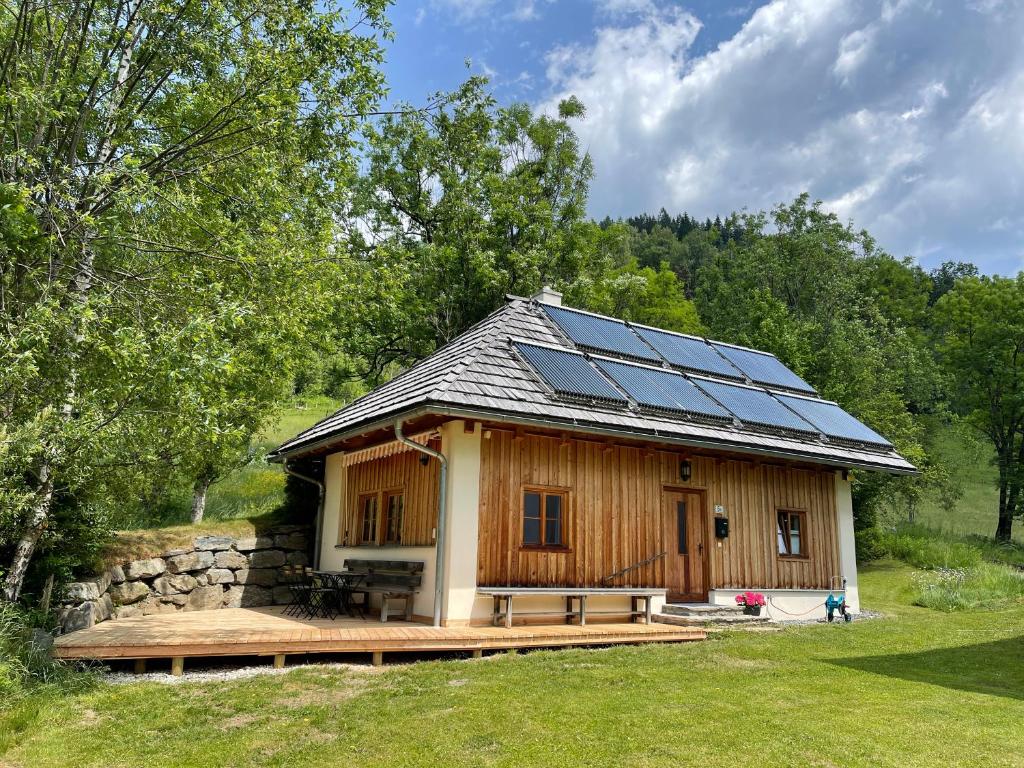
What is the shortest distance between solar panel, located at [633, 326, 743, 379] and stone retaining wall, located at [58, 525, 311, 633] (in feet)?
26.4

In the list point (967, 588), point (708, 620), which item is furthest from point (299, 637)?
point (967, 588)

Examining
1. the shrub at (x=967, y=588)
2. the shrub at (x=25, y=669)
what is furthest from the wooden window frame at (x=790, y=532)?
the shrub at (x=25, y=669)

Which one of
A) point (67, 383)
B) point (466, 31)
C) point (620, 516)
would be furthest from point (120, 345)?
point (466, 31)

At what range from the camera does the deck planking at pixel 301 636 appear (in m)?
6.73

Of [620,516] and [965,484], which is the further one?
[965,484]

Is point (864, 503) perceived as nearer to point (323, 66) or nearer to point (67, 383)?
point (323, 66)

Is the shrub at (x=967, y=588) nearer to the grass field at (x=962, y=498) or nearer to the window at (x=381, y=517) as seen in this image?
the grass field at (x=962, y=498)

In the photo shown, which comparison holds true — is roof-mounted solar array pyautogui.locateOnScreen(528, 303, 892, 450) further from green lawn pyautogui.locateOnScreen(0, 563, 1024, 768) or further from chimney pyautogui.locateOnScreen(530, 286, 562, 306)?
green lawn pyautogui.locateOnScreen(0, 563, 1024, 768)

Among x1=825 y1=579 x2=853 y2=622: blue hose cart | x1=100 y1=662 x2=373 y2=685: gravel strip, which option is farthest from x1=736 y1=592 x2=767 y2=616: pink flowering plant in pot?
x1=100 y1=662 x2=373 y2=685: gravel strip

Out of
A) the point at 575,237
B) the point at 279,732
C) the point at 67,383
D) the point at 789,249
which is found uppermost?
the point at 789,249

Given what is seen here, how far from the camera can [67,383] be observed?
6539mm

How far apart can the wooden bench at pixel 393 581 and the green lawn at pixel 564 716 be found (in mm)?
2073

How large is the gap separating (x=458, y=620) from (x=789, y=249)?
29.7 m

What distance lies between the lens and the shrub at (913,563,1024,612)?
14227 mm
